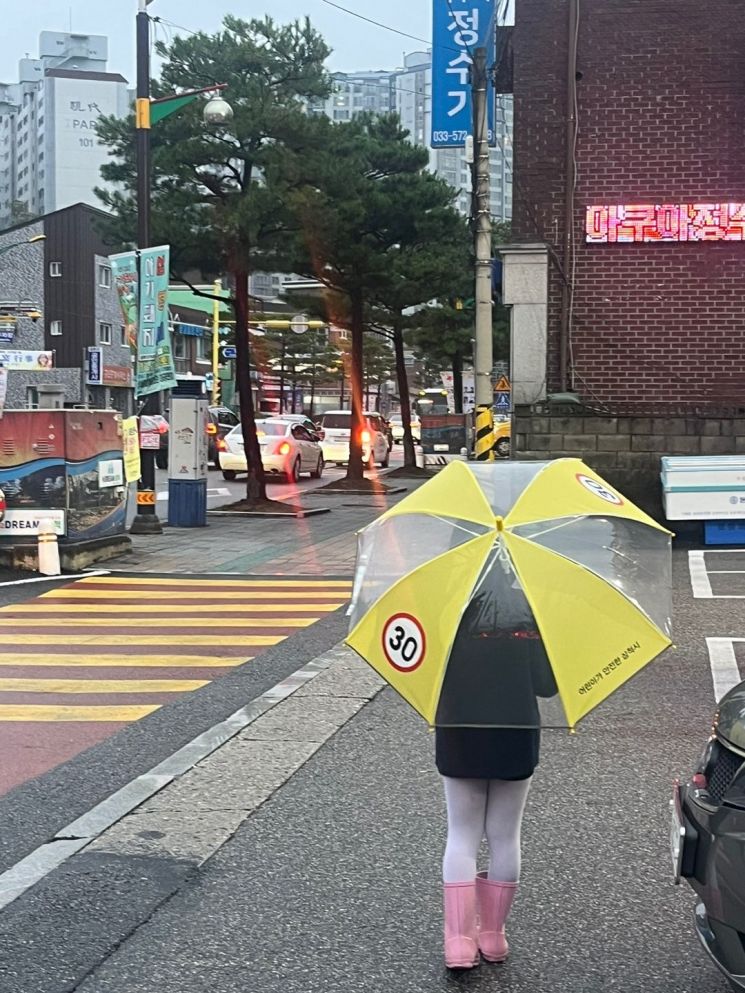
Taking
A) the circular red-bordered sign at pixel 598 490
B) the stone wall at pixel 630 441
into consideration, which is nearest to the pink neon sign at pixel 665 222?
the stone wall at pixel 630 441

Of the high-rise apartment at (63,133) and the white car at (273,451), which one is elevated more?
the high-rise apartment at (63,133)

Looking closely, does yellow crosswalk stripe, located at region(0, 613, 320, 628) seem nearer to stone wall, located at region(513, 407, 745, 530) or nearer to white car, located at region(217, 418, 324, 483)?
stone wall, located at region(513, 407, 745, 530)

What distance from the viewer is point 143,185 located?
17062 millimetres

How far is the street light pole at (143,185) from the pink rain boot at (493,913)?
13.9m

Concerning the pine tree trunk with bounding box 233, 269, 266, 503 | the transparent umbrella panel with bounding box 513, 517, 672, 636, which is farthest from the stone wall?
the transparent umbrella panel with bounding box 513, 517, 672, 636

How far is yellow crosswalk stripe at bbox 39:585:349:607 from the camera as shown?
1157 centimetres

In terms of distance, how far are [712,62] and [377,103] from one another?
178 m

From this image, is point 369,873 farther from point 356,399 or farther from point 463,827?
point 356,399

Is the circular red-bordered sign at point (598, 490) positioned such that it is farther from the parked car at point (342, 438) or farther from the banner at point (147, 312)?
the parked car at point (342, 438)

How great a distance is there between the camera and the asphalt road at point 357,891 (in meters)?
3.66

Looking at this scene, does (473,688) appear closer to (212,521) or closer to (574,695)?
(574,695)

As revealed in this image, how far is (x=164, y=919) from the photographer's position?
13.3ft

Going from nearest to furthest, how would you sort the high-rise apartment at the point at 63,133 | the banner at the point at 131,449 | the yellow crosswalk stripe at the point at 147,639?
the yellow crosswalk stripe at the point at 147,639, the banner at the point at 131,449, the high-rise apartment at the point at 63,133

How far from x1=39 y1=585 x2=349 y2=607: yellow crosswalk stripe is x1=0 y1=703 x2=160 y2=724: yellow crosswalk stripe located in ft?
13.9
